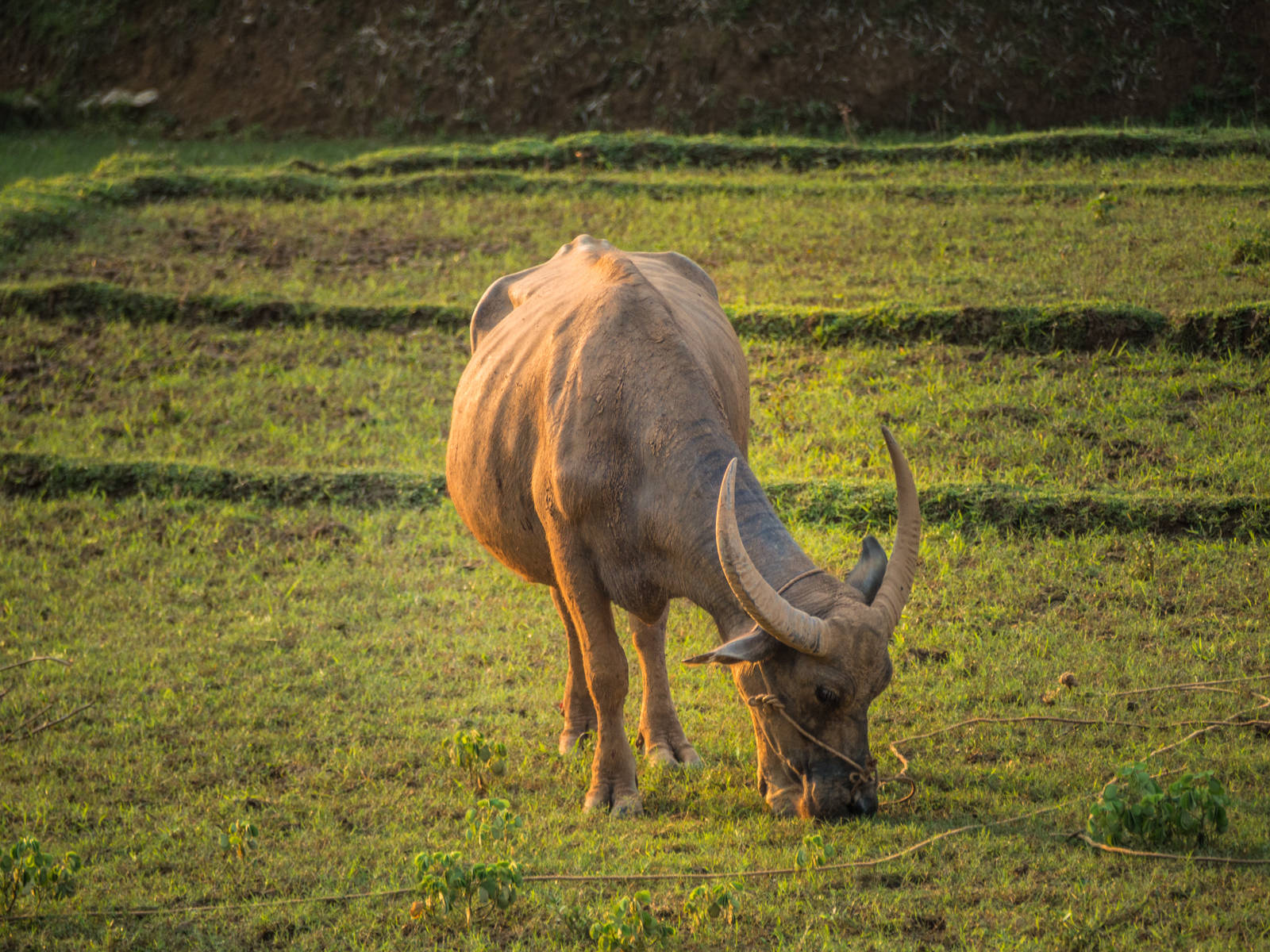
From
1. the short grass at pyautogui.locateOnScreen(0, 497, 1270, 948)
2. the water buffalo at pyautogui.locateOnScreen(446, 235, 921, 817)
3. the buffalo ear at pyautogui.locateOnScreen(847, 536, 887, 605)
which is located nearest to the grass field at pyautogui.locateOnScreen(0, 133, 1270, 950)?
the short grass at pyautogui.locateOnScreen(0, 497, 1270, 948)

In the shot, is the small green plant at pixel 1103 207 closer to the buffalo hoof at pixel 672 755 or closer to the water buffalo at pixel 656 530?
the water buffalo at pixel 656 530

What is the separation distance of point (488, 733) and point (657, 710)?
86 cm

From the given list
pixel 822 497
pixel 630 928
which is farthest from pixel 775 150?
pixel 630 928

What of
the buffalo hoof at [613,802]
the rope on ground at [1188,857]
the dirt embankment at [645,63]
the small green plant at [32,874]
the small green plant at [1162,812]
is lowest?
the buffalo hoof at [613,802]

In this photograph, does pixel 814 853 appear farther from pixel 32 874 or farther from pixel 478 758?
pixel 32 874

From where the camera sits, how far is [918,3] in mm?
15328

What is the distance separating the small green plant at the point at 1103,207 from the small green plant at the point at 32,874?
9759 mm

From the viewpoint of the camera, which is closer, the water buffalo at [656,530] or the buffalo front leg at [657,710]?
the water buffalo at [656,530]

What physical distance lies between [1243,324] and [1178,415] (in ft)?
3.77

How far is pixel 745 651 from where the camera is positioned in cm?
404

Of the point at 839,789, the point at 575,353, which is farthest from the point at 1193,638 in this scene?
the point at 575,353

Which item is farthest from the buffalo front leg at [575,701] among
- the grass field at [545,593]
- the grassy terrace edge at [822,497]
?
the grassy terrace edge at [822,497]

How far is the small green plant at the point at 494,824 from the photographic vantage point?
4.28m

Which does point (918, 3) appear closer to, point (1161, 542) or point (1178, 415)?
point (1178, 415)
